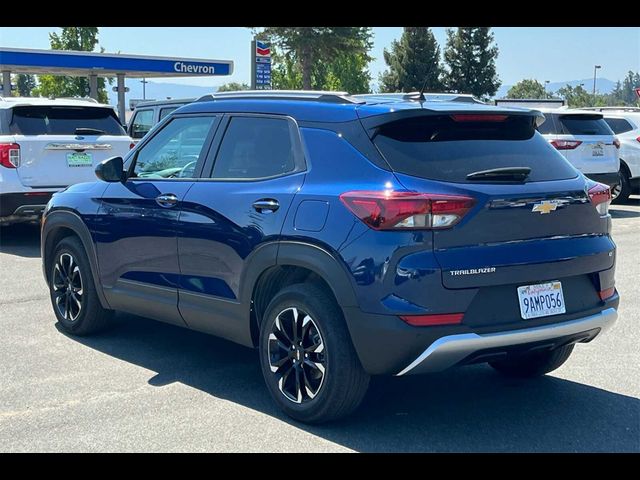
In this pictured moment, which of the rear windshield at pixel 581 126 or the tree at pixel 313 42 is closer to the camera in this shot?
the rear windshield at pixel 581 126

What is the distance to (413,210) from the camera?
3916 mm

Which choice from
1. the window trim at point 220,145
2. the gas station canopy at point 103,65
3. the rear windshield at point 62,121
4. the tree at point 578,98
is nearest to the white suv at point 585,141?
the rear windshield at point 62,121

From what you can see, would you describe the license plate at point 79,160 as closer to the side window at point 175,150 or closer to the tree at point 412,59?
the side window at point 175,150

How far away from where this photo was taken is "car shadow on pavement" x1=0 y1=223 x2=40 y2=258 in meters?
10.4

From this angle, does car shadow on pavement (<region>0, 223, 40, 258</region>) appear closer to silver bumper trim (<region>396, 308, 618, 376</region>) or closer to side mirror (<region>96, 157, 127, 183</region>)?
side mirror (<region>96, 157, 127, 183</region>)

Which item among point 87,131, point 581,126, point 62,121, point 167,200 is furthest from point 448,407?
point 581,126

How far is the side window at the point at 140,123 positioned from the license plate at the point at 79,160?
467 centimetres

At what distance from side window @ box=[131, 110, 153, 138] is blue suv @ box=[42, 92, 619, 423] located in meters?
10.2

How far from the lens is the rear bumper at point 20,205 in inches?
398

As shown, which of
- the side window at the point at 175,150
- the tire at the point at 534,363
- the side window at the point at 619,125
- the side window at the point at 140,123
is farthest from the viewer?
the side window at the point at 619,125

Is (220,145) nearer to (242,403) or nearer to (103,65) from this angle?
(242,403)

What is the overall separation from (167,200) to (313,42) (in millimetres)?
35812

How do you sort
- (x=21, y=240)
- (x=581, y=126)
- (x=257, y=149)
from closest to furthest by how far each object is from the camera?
(x=257, y=149) → (x=21, y=240) → (x=581, y=126)
